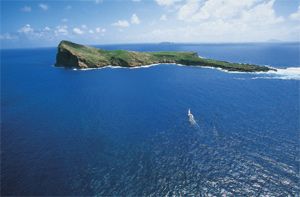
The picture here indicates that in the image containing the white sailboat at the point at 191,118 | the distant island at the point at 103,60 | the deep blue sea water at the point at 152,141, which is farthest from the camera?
the distant island at the point at 103,60

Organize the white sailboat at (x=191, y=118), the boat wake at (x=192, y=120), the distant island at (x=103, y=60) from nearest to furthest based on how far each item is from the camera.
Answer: the boat wake at (x=192, y=120)
the white sailboat at (x=191, y=118)
the distant island at (x=103, y=60)

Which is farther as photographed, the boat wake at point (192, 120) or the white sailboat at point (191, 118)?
the white sailboat at point (191, 118)

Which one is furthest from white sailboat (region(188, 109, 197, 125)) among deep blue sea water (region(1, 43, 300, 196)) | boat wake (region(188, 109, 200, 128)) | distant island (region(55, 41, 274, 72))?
distant island (region(55, 41, 274, 72))

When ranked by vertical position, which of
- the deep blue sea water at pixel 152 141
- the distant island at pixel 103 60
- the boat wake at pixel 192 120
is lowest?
the deep blue sea water at pixel 152 141

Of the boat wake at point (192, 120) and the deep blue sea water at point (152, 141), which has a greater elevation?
the boat wake at point (192, 120)

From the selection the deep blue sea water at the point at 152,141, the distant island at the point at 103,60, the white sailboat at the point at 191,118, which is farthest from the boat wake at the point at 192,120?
the distant island at the point at 103,60

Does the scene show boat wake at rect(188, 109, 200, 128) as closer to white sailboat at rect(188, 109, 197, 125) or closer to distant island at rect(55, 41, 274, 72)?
white sailboat at rect(188, 109, 197, 125)

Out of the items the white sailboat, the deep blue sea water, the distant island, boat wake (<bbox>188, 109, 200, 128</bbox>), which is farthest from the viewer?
the distant island

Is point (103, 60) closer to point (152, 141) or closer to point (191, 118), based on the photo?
point (191, 118)

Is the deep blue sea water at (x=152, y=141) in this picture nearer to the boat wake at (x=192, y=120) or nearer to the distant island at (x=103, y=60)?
the boat wake at (x=192, y=120)
